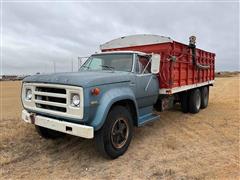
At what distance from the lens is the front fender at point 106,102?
427 centimetres

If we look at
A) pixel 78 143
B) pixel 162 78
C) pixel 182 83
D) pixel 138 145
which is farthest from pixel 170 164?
pixel 182 83

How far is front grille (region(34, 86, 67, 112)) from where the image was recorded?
4477mm

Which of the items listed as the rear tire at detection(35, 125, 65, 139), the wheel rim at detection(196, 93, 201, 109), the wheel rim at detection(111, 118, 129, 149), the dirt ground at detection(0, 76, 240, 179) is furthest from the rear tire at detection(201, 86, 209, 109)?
the rear tire at detection(35, 125, 65, 139)

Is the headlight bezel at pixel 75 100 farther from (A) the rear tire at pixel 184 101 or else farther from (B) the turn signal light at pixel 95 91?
(A) the rear tire at pixel 184 101

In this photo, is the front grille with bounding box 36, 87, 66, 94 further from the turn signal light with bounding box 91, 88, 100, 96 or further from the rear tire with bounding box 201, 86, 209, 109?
the rear tire with bounding box 201, 86, 209, 109

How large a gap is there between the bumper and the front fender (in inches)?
7.1

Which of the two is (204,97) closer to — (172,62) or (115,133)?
(172,62)

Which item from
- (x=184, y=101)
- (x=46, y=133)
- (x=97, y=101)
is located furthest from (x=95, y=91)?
(x=184, y=101)

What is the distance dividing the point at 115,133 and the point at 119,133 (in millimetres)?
133

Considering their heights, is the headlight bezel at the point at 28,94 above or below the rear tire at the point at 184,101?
above

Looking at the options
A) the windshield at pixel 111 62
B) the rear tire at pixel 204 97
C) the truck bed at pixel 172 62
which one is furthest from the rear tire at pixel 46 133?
the rear tire at pixel 204 97

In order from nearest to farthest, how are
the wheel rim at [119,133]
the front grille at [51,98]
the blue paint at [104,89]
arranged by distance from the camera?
the blue paint at [104,89]
the front grille at [51,98]
the wheel rim at [119,133]

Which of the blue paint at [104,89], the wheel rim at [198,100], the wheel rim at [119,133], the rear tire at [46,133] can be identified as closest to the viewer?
the blue paint at [104,89]

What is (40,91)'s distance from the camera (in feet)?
16.1
